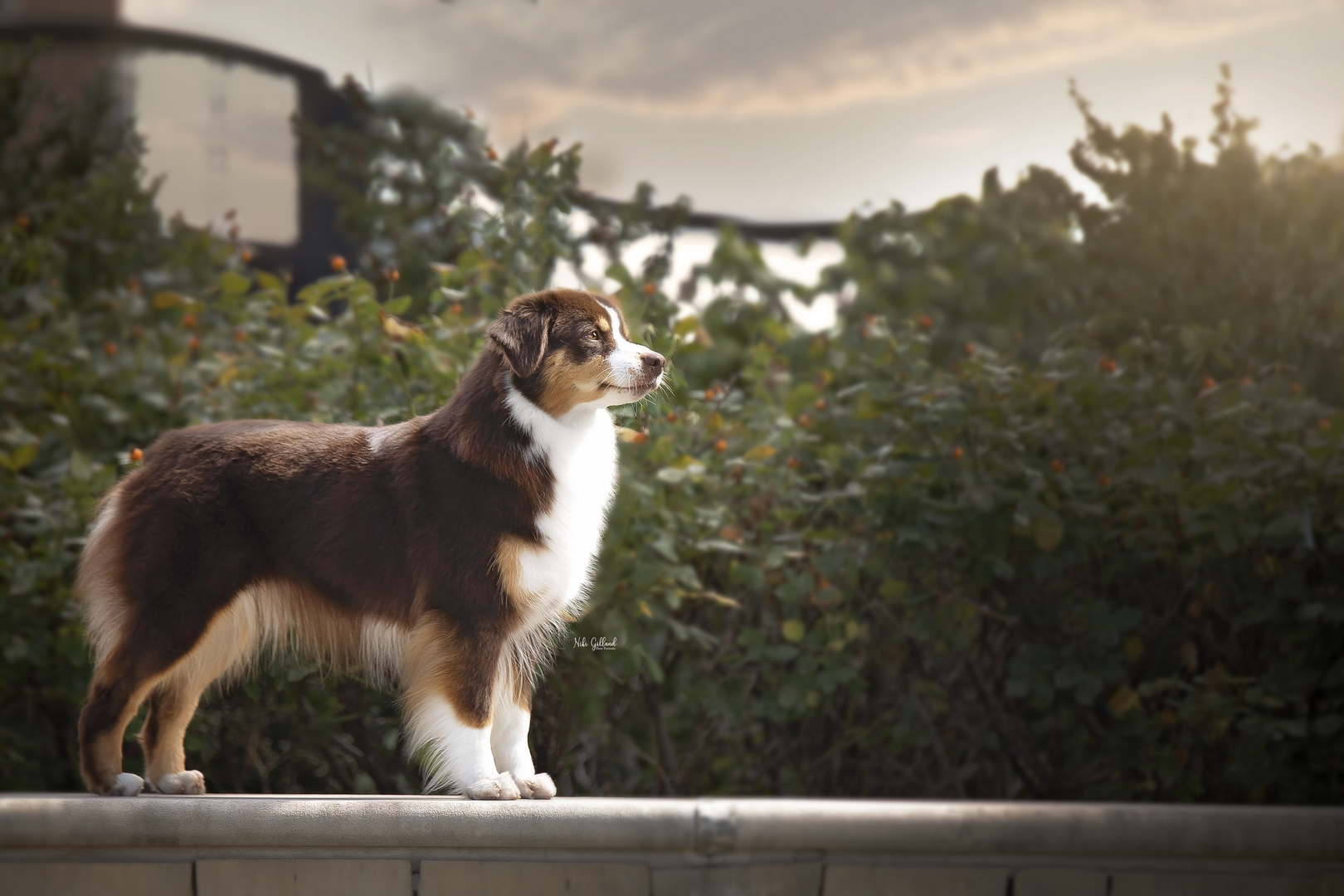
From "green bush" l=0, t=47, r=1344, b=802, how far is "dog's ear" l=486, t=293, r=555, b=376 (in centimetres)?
61

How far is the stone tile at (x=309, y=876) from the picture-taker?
2.77 meters

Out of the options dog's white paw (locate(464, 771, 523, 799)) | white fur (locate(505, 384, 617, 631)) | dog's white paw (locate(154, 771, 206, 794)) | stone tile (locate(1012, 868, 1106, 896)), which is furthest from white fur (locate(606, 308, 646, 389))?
stone tile (locate(1012, 868, 1106, 896))

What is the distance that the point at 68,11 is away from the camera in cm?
645

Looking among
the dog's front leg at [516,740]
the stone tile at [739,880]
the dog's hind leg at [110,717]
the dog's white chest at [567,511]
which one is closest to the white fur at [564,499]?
the dog's white chest at [567,511]

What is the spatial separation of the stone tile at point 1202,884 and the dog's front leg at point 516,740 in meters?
1.63

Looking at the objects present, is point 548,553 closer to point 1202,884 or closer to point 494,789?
point 494,789

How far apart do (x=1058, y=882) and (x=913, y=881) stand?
41 centimetres

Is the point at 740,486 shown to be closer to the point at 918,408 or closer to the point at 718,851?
the point at 918,408

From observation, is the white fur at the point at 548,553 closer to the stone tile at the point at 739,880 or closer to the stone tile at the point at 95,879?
the stone tile at the point at 739,880

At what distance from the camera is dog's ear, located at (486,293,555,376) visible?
2.66 metres

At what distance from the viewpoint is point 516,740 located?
295 centimetres

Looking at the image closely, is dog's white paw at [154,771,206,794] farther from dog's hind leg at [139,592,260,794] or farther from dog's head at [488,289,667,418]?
dog's head at [488,289,667,418]
